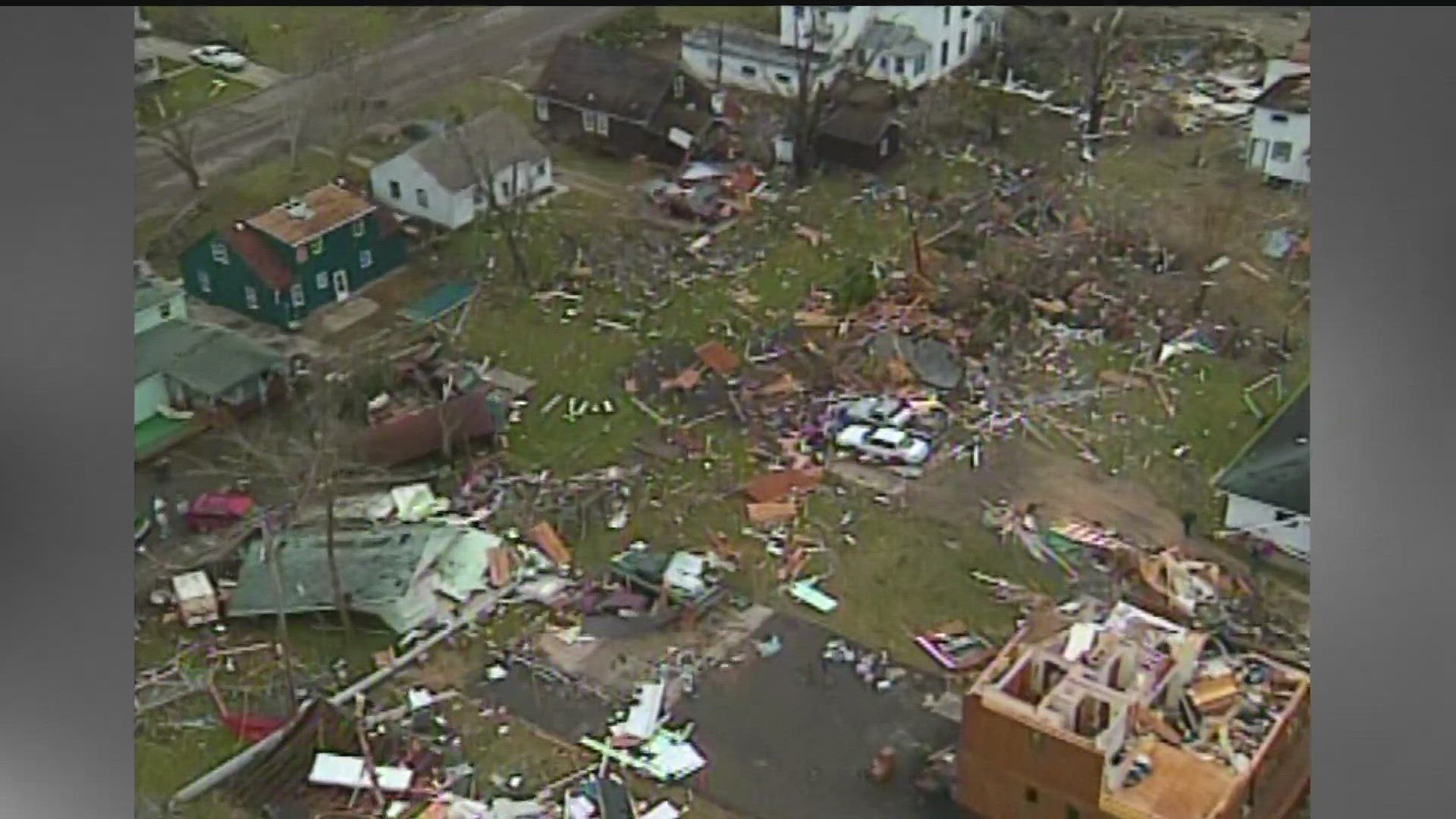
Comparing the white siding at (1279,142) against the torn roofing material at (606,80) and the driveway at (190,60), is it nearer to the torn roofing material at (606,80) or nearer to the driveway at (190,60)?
the torn roofing material at (606,80)

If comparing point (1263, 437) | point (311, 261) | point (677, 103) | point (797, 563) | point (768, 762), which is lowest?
point (768, 762)

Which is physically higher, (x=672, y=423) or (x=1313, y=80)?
(x=1313, y=80)

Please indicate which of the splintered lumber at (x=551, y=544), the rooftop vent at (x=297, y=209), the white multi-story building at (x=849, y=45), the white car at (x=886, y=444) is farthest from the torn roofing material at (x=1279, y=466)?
the rooftop vent at (x=297, y=209)

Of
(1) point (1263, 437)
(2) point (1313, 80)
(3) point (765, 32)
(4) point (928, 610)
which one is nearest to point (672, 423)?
(4) point (928, 610)

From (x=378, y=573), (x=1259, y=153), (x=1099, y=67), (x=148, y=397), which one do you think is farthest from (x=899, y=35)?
(x=148, y=397)

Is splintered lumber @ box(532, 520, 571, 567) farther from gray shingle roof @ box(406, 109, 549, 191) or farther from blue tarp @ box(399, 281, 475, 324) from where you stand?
gray shingle roof @ box(406, 109, 549, 191)

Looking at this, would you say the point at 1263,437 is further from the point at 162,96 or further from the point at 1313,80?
the point at 162,96

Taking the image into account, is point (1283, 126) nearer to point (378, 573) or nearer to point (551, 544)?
point (551, 544)
